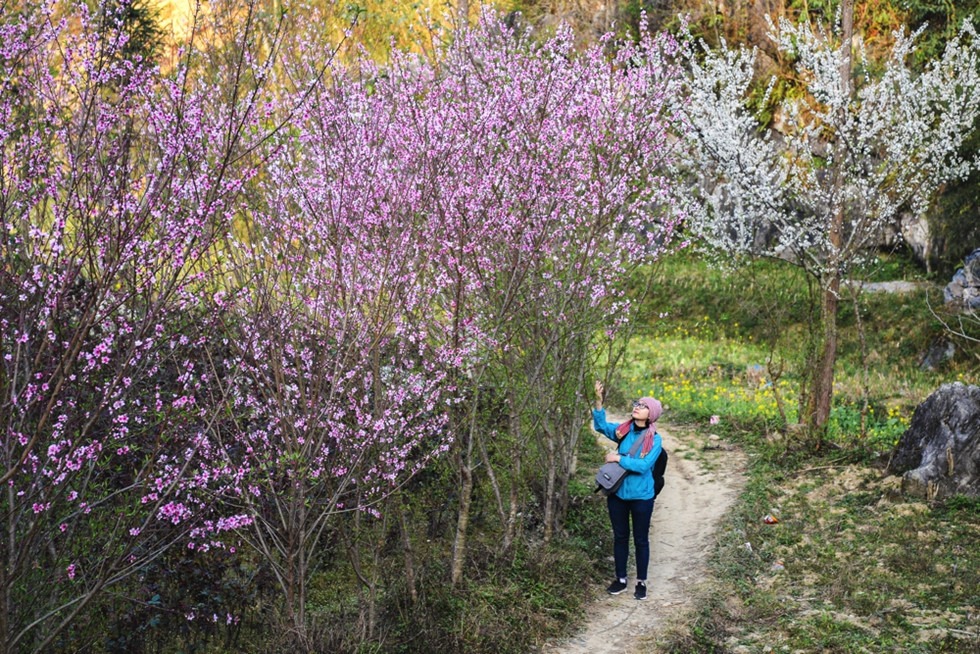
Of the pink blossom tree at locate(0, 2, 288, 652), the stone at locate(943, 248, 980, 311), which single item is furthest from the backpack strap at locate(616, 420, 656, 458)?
the stone at locate(943, 248, 980, 311)

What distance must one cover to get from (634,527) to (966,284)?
11.0 meters

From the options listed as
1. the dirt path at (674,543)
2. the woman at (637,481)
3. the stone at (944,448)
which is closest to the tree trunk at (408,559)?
the dirt path at (674,543)

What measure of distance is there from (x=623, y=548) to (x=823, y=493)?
3.07 metres

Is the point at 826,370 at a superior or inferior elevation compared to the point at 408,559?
superior

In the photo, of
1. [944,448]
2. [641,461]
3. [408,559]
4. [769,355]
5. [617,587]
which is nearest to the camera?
[408,559]

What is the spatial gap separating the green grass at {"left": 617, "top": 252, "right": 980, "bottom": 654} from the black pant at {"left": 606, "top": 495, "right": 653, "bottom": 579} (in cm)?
59

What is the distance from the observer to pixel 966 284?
50.6 feet

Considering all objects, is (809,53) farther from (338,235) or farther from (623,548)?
(338,235)

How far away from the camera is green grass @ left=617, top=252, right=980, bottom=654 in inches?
253

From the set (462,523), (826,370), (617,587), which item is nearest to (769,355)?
(826,370)

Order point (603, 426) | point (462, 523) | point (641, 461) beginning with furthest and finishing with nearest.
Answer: point (603, 426) < point (641, 461) < point (462, 523)

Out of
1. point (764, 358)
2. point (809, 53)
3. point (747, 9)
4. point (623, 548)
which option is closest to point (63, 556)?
point (623, 548)

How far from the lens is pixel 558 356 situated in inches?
307

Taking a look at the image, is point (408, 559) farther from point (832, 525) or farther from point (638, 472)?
point (832, 525)
